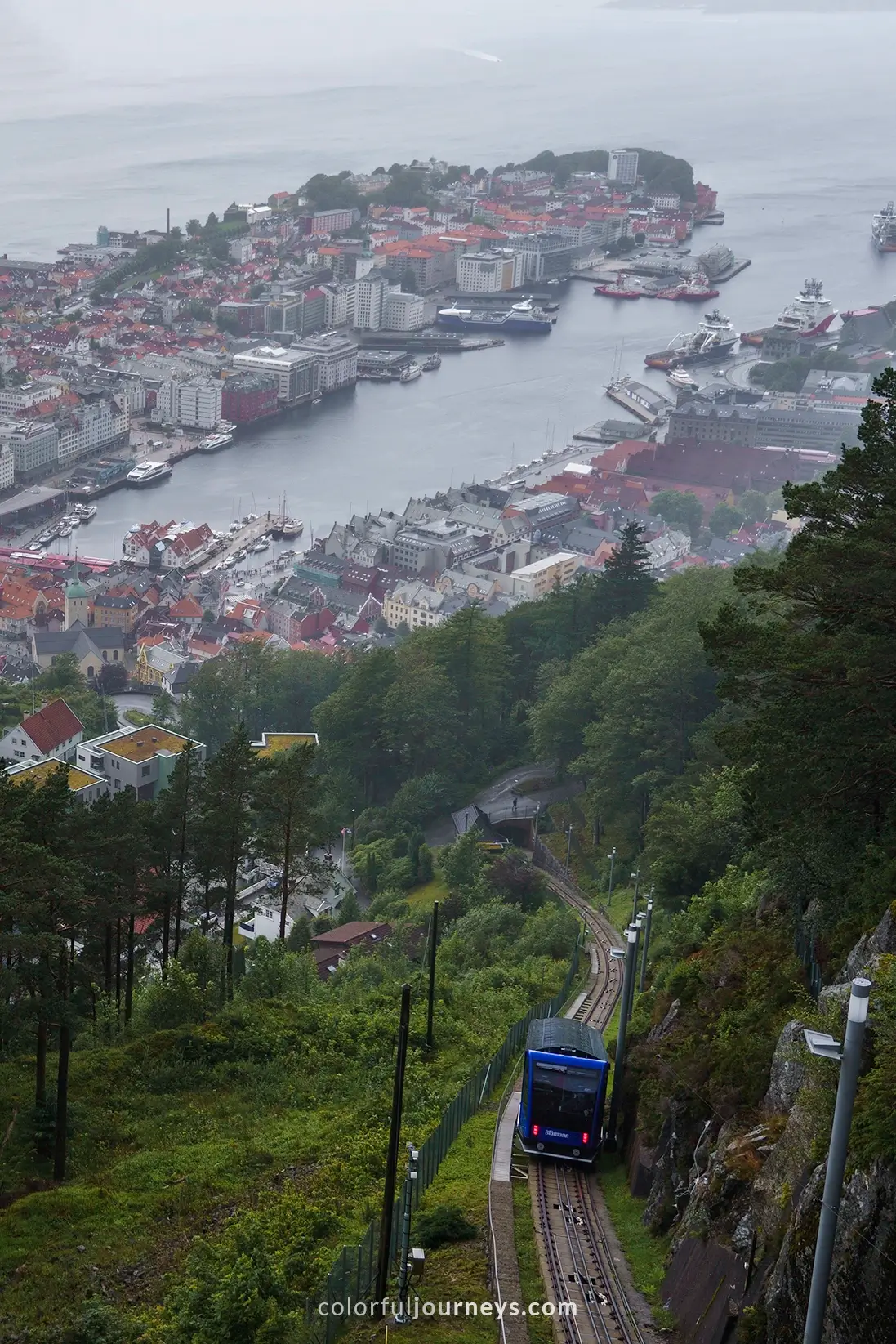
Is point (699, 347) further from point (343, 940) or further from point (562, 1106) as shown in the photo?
point (562, 1106)

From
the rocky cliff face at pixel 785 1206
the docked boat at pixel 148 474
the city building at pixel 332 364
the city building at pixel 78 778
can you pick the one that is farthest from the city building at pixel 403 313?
the rocky cliff face at pixel 785 1206

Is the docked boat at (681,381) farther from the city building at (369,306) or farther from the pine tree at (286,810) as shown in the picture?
the pine tree at (286,810)

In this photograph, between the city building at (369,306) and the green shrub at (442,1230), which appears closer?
the green shrub at (442,1230)

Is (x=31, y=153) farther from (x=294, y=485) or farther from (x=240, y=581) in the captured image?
(x=240, y=581)

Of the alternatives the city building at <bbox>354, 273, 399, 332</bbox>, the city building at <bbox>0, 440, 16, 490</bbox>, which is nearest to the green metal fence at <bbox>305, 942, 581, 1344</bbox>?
the city building at <bbox>0, 440, 16, 490</bbox>

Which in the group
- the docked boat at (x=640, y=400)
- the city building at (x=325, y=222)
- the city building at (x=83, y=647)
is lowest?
the city building at (x=83, y=647)

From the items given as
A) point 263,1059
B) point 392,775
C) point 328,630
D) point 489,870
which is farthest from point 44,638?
point 263,1059

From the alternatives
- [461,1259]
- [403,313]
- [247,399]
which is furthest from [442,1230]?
[403,313]

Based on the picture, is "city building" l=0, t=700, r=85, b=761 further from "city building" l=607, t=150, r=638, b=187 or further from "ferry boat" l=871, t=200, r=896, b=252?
"city building" l=607, t=150, r=638, b=187
